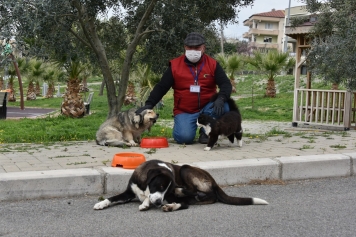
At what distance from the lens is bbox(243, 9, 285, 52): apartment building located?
8338cm

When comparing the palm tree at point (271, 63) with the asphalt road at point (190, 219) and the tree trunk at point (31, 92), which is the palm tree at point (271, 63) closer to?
the tree trunk at point (31, 92)

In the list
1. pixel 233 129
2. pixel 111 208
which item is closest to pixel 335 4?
pixel 233 129

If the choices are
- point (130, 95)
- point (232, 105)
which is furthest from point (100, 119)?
point (130, 95)

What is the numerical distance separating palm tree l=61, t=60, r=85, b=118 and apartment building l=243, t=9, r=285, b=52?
220ft

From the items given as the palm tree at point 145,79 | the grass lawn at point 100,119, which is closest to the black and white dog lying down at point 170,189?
the grass lawn at point 100,119

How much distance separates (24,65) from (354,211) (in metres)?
29.8

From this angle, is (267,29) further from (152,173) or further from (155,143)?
(152,173)

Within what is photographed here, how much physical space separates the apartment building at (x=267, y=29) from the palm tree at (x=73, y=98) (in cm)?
6721

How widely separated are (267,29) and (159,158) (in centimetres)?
8202

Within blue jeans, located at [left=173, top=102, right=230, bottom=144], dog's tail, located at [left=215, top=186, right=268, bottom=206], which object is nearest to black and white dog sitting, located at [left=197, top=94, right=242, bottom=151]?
blue jeans, located at [left=173, top=102, right=230, bottom=144]

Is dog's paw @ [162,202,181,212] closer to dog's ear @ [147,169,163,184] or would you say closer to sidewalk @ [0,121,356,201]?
dog's ear @ [147,169,163,184]

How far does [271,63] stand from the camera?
24.9m

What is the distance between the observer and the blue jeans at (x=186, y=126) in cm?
802

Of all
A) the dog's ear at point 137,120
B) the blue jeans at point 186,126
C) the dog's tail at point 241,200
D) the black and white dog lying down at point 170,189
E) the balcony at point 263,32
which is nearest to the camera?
the black and white dog lying down at point 170,189
